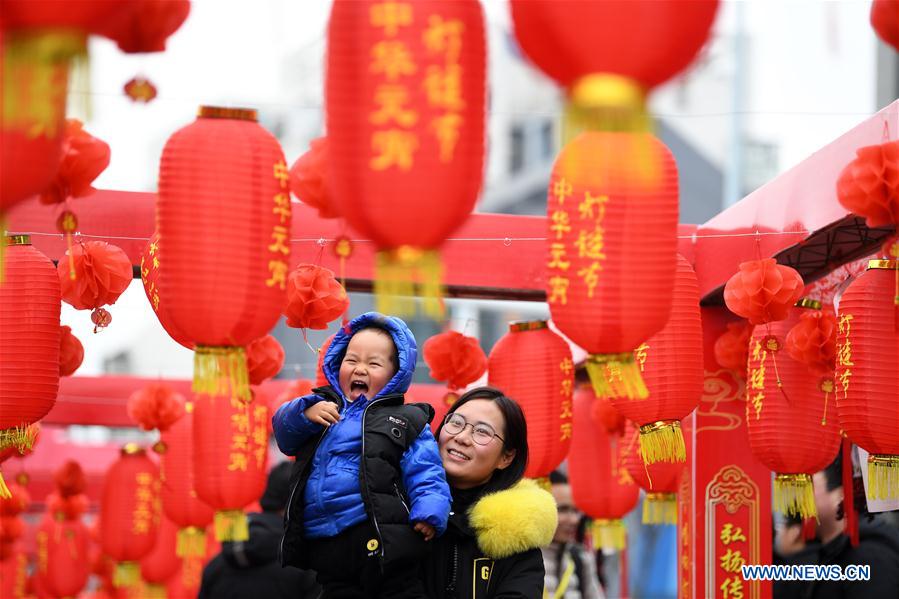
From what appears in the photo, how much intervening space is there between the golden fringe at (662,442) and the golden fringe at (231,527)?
2065 mm

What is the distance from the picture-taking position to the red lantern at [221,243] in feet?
14.6

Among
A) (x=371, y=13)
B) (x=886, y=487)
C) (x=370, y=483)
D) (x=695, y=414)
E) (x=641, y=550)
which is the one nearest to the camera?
(x=371, y=13)

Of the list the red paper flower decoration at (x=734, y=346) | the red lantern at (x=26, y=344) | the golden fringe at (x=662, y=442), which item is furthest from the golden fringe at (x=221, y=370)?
the red paper flower decoration at (x=734, y=346)

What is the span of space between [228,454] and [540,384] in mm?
1872

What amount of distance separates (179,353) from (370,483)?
2733cm

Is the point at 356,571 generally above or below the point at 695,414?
below

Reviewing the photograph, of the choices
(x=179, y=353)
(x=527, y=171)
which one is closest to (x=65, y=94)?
(x=179, y=353)

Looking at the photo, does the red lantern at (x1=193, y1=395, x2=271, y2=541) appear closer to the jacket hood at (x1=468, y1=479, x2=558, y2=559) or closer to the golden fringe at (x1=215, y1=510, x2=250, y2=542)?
the golden fringe at (x1=215, y1=510, x2=250, y2=542)

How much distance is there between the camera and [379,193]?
12.4 feet

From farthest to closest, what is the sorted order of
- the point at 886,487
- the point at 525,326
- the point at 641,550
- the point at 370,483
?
the point at 641,550
the point at 525,326
the point at 886,487
the point at 370,483

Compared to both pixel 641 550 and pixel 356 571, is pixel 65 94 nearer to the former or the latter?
pixel 356 571

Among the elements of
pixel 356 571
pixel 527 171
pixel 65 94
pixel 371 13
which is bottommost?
pixel 356 571

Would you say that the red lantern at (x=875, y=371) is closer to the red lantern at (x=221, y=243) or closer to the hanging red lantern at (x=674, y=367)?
the hanging red lantern at (x=674, y=367)

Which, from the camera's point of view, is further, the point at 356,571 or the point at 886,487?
the point at 886,487
